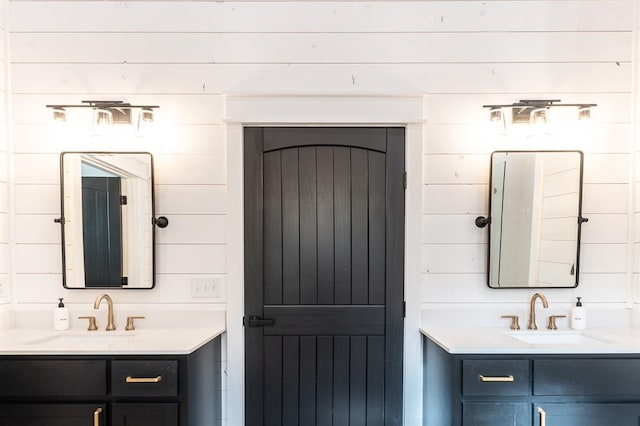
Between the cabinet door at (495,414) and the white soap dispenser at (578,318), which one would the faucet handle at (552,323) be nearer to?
the white soap dispenser at (578,318)

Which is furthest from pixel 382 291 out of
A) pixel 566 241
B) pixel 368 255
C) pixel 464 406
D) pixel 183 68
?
pixel 183 68

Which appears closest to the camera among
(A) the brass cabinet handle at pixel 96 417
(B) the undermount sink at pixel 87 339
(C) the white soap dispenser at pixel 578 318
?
(A) the brass cabinet handle at pixel 96 417

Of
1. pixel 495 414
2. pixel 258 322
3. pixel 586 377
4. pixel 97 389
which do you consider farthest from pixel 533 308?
pixel 97 389

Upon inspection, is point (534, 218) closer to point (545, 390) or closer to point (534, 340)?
point (534, 340)

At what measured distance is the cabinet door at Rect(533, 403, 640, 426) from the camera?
166 centimetres

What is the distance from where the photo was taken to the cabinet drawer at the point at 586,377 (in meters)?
1.67

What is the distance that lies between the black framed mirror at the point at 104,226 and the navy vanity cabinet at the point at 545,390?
1729 mm

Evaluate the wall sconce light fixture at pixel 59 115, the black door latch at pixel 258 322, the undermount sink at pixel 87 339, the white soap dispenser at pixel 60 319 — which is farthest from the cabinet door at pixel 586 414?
the wall sconce light fixture at pixel 59 115

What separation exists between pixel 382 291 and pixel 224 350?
96 cm

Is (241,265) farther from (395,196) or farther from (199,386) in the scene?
(395,196)

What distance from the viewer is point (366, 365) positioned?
82.7 inches

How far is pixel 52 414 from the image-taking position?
5.47ft

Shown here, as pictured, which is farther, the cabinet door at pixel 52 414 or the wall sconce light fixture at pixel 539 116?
the wall sconce light fixture at pixel 539 116

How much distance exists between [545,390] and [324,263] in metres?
1.20
